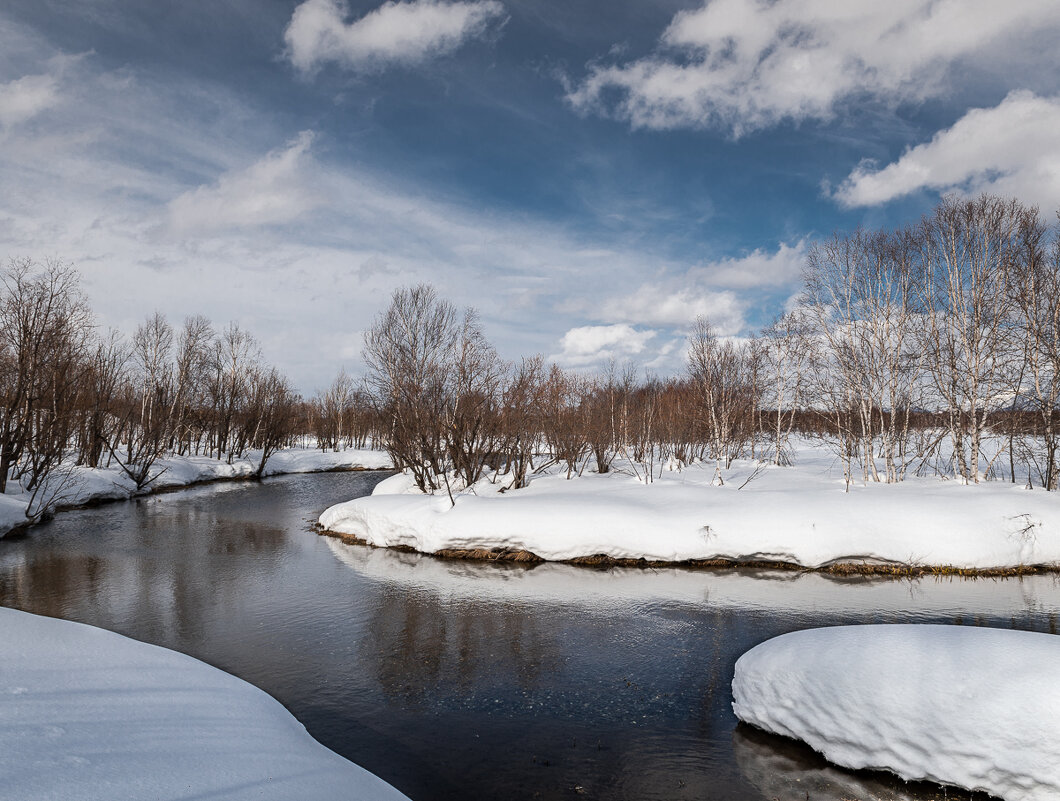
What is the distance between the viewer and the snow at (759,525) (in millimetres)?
15328

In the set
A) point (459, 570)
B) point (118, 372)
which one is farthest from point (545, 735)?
point (118, 372)

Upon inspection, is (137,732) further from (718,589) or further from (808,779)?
(718,589)

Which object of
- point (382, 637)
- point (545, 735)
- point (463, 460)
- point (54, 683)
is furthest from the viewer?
point (463, 460)

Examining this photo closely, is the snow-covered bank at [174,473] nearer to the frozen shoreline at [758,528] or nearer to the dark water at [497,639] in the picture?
the dark water at [497,639]

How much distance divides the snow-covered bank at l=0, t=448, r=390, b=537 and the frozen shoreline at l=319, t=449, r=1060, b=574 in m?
14.4

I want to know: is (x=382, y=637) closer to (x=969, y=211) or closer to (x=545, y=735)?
(x=545, y=735)

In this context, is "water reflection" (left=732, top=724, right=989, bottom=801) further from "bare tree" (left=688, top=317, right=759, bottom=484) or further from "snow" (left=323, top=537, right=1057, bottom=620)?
"bare tree" (left=688, top=317, right=759, bottom=484)

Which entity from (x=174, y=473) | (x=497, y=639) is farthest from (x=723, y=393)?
(x=174, y=473)

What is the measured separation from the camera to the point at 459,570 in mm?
15914

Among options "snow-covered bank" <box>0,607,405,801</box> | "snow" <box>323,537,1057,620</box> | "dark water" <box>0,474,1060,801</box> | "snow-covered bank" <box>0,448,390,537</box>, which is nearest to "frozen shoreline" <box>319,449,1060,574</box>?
"snow" <box>323,537,1057,620</box>

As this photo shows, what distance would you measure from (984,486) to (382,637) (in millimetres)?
19230

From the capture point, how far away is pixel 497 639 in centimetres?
1070

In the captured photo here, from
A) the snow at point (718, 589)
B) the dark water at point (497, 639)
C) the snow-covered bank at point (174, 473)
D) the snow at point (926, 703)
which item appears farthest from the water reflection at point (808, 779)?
the snow-covered bank at point (174, 473)

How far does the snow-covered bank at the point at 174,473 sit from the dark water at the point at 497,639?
4.43 metres
